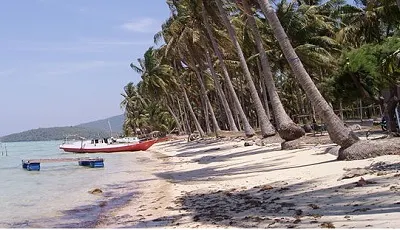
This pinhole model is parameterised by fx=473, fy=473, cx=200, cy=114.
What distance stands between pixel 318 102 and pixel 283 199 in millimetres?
6352

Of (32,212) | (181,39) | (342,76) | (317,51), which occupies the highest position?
(181,39)

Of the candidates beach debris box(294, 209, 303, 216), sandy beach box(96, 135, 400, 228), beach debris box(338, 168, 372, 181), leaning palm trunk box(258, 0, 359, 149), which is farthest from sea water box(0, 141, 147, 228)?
leaning palm trunk box(258, 0, 359, 149)

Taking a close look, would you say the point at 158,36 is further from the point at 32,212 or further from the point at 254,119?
the point at 32,212

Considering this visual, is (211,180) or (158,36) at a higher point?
(158,36)

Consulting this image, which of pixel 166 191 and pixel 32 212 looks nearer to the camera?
pixel 32 212

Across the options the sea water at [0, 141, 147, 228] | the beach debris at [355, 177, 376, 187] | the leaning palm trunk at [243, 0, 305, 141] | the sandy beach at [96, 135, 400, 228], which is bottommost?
the sea water at [0, 141, 147, 228]

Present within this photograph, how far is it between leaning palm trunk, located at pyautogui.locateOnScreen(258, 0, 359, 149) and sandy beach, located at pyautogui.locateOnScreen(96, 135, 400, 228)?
775 millimetres

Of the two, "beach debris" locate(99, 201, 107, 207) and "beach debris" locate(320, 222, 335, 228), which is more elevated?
"beach debris" locate(320, 222, 335, 228)

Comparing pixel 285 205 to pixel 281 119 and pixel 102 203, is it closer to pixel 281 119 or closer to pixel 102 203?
pixel 102 203

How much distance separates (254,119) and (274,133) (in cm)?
4420

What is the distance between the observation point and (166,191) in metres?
14.7

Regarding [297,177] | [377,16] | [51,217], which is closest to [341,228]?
[297,177]

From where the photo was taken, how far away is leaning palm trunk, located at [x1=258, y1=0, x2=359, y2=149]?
1392 centimetres

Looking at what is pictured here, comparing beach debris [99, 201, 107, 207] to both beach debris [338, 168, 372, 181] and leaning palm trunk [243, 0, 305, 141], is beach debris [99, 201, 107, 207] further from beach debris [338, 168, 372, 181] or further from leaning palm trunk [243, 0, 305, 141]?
leaning palm trunk [243, 0, 305, 141]
